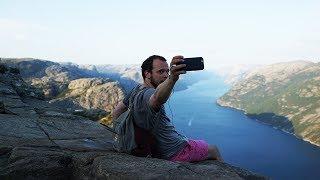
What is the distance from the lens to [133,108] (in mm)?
8758

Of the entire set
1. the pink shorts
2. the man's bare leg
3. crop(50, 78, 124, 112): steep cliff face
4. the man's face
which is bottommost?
crop(50, 78, 124, 112): steep cliff face

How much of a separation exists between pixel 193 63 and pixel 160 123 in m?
2.23

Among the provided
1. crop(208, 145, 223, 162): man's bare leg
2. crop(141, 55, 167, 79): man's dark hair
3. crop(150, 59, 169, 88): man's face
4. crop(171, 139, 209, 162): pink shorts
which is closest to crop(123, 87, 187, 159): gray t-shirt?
crop(171, 139, 209, 162): pink shorts

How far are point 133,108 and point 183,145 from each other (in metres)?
1.68

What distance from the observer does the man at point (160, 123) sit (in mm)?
8344

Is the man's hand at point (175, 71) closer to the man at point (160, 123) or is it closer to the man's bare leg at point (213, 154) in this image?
the man at point (160, 123)

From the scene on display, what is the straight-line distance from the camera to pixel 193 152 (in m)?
9.34

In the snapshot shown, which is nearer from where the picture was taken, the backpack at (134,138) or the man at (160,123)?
the man at (160,123)

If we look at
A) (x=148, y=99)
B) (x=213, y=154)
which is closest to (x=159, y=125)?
(x=148, y=99)

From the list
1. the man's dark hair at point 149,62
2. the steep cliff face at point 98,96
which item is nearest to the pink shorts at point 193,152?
the man's dark hair at point 149,62

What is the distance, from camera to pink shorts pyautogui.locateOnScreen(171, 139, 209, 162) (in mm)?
9203

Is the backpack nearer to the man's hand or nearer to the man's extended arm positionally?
the man's extended arm

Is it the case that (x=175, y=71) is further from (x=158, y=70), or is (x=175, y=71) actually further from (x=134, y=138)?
(x=134, y=138)

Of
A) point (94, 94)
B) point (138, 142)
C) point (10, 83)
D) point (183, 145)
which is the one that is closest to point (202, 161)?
point (183, 145)
